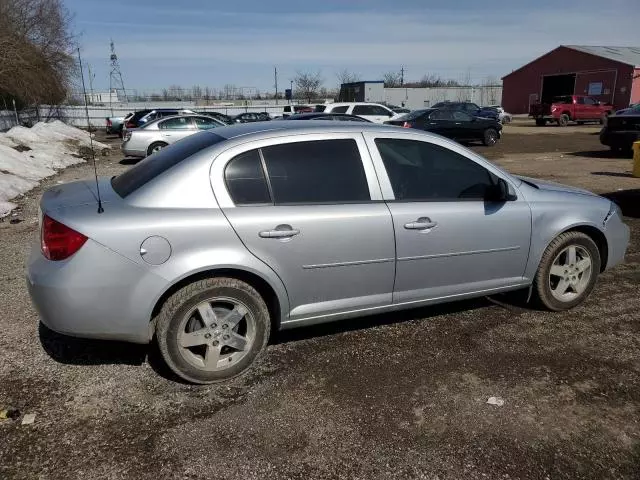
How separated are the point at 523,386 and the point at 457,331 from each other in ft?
2.75

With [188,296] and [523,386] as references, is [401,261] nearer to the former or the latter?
[523,386]

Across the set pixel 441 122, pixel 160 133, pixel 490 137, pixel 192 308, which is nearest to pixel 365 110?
pixel 441 122

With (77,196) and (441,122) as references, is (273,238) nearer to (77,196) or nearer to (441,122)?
(77,196)

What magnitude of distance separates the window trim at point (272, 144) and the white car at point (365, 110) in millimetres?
16058

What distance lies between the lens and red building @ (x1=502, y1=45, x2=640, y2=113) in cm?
4309

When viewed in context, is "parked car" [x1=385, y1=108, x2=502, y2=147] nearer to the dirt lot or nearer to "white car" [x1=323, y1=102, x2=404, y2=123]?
"white car" [x1=323, y1=102, x2=404, y2=123]

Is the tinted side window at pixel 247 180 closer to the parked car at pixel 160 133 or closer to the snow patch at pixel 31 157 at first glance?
the snow patch at pixel 31 157

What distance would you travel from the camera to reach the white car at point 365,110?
19.6m

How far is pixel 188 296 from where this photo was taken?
3119 mm

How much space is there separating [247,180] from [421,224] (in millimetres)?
1252

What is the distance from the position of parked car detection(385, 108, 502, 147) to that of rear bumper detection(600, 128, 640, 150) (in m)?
5.23

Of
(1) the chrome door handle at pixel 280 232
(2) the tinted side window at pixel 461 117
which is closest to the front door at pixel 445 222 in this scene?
(1) the chrome door handle at pixel 280 232

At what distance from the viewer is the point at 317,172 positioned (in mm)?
3510

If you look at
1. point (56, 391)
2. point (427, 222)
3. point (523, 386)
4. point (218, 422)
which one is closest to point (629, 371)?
point (523, 386)
